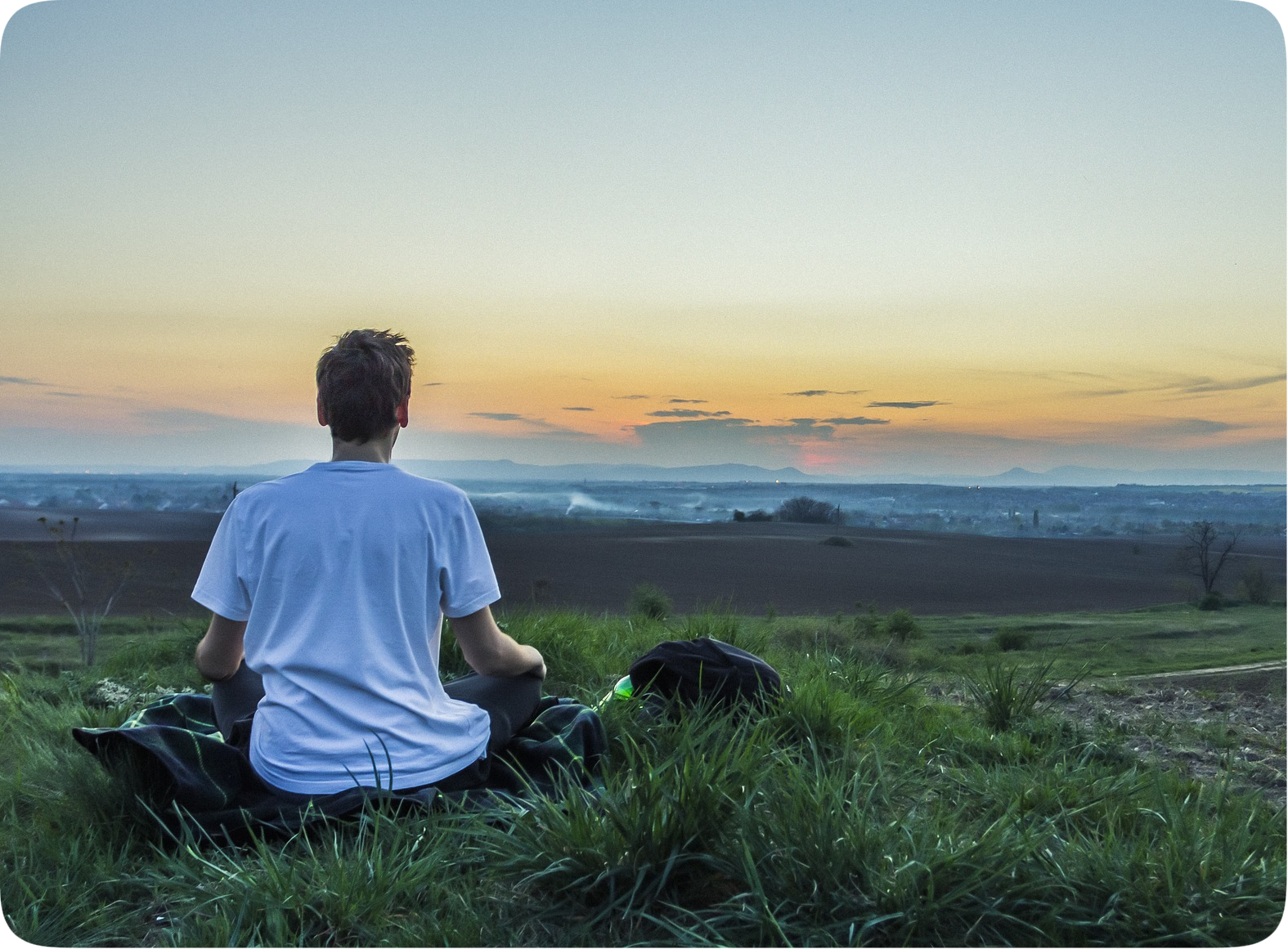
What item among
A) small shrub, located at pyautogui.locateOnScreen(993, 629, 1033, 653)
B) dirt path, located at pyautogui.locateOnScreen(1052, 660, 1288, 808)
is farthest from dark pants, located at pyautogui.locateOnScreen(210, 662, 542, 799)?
small shrub, located at pyautogui.locateOnScreen(993, 629, 1033, 653)

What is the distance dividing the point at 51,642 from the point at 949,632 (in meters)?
8.27

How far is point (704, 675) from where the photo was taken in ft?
11.1

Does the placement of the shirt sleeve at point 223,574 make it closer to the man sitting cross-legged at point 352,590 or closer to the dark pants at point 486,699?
the man sitting cross-legged at point 352,590

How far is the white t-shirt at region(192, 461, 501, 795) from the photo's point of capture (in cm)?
232

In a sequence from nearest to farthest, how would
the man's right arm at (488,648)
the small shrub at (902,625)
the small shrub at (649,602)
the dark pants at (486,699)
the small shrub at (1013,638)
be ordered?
the man's right arm at (488,648) → the dark pants at (486,699) → the small shrub at (649,602) → the small shrub at (902,625) → the small shrub at (1013,638)

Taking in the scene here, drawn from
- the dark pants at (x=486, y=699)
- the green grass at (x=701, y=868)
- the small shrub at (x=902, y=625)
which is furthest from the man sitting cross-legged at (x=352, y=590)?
the small shrub at (x=902, y=625)

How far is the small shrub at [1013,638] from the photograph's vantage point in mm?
8930

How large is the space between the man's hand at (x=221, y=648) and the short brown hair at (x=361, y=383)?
64cm

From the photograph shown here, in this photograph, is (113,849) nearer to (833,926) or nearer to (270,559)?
(270,559)

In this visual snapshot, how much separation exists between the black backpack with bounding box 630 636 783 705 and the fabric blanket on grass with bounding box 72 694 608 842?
2.36 ft

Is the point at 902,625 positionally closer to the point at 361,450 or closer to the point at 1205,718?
the point at 1205,718

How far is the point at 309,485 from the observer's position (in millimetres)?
2334

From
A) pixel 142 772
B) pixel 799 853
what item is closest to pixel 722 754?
pixel 799 853

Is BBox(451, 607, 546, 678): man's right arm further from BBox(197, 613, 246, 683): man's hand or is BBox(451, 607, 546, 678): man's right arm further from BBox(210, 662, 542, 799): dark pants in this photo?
BBox(197, 613, 246, 683): man's hand
